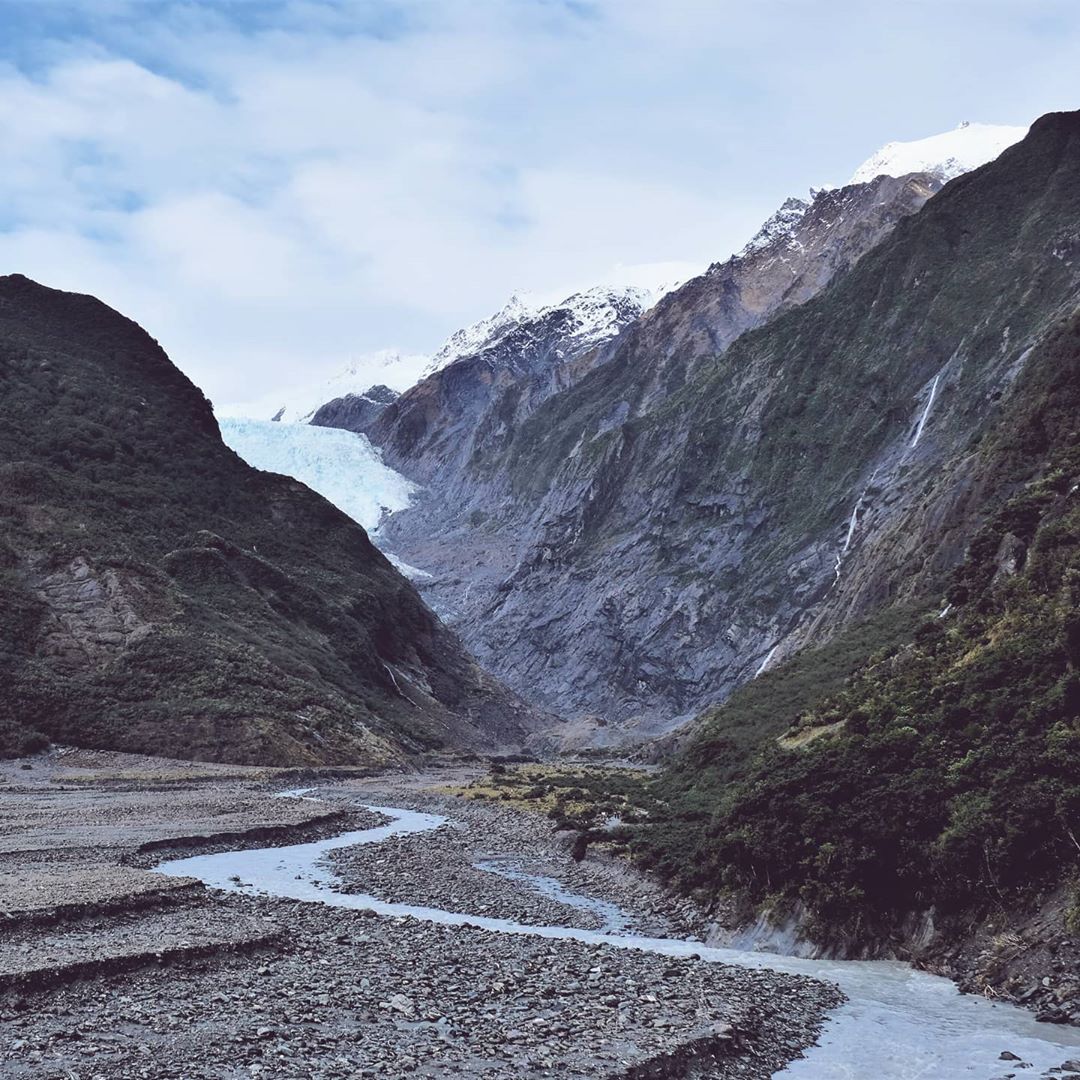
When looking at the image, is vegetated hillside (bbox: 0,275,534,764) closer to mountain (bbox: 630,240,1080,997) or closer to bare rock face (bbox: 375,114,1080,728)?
bare rock face (bbox: 375,114,1080,728)

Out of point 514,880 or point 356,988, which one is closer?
point 356,988

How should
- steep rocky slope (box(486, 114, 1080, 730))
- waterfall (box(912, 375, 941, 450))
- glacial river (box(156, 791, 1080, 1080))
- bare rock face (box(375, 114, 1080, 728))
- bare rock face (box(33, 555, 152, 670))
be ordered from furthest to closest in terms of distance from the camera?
1. waterfall (box(912, 375, 941, 450))
2. steep rocky slope (box(486, 114, 1080, 730))
3. bare rock face (box(375, 114, 1080, 728))
4. bare rock face (box(33, 555, 152, 670))
5. glacial river (box(156, 791, 1080, 1080))

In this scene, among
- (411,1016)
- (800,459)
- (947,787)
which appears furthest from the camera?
(800,459)

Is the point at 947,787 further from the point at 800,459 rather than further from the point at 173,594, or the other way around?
the point at 800,459

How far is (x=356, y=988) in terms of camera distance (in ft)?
58.6

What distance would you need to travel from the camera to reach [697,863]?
99.3 feet

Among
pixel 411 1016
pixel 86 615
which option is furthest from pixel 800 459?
pixel 411 1016

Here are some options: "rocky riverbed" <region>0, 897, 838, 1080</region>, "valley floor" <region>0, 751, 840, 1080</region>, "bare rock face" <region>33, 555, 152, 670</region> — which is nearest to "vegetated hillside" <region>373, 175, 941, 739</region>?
"bare rock face" <region>33, 555, 152, 670</region>

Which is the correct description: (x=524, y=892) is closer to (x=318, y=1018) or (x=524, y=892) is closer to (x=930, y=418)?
(x=318, y=1018)

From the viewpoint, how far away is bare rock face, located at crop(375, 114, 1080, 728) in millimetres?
106875

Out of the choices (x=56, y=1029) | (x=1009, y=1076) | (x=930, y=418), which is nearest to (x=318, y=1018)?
(x=56, y=1029)

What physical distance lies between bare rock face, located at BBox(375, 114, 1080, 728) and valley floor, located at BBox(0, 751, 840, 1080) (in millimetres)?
51897

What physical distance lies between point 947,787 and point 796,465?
11778 centimetres

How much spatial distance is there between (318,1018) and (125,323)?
134 m
